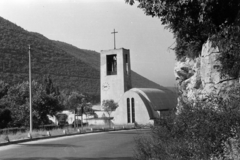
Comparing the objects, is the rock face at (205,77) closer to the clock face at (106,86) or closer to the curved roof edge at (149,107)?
the curved roof edge at (149,107)

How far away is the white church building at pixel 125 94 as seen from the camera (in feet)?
181

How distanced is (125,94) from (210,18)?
1893 inches

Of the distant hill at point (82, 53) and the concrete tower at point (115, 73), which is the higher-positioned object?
the distant hill at point (82, 53)

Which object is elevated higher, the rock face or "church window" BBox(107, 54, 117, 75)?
"church window" BBox(107, 54, 117, 75)

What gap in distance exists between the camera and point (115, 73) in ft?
213

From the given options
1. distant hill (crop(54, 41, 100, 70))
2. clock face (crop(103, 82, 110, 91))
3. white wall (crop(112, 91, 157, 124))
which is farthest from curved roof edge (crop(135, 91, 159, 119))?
distant hill (crop(54, 41, 100, 70))

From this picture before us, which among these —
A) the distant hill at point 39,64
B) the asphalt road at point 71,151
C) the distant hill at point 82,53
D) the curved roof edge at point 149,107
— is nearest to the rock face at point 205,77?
the asphalt road at point 71,151

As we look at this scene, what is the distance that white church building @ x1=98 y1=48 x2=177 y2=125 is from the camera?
5512cm

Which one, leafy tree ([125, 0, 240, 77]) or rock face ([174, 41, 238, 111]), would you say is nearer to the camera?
leafy tree ([125, 0, 240, 77])

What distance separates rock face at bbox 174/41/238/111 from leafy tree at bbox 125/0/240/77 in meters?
0.27

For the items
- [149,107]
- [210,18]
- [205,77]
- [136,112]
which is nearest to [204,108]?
[205,77]

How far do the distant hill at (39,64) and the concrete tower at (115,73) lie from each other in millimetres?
19124

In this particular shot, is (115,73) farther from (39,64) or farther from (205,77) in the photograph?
(205,77)

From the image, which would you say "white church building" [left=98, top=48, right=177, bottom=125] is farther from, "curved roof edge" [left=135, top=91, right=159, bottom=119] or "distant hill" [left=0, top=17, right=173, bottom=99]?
"distant hill" [left=0, top=17, right=173, bottom=99]
